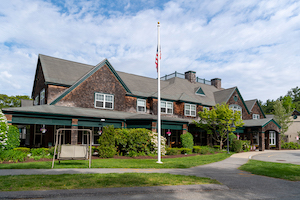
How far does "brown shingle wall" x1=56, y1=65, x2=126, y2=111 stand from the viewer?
2155cm

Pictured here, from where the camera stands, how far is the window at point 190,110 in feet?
97.0

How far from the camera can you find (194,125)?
27859mm

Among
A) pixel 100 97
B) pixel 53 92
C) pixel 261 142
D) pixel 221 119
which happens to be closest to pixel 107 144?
pixel 100 97

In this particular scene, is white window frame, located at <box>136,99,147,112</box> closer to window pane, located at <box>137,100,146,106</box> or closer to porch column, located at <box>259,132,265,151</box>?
window pane, located at <box>137,100,146,106</box>

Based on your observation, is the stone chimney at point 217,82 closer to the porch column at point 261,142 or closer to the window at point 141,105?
the porch column at point 261,142

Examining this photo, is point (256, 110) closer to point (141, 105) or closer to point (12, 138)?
point (141, 105)

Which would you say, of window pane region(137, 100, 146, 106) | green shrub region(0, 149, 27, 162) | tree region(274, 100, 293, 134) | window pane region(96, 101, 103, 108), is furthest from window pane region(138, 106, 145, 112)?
tree region(274, 100, 293, 134)

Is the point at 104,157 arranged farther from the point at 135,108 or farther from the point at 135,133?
the point at 135,108

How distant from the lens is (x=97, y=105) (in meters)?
23.2

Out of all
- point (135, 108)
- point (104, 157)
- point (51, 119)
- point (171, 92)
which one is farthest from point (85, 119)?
point (171, 92)

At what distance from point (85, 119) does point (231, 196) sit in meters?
14.6

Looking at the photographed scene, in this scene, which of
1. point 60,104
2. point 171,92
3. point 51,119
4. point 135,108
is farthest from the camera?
point 171,92

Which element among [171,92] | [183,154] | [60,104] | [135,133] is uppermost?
[171,92]

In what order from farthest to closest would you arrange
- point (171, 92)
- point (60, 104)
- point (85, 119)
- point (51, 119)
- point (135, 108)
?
point (171, 92), point (135, 108), point (60, 104), point (85, 119), point (51, 119)
